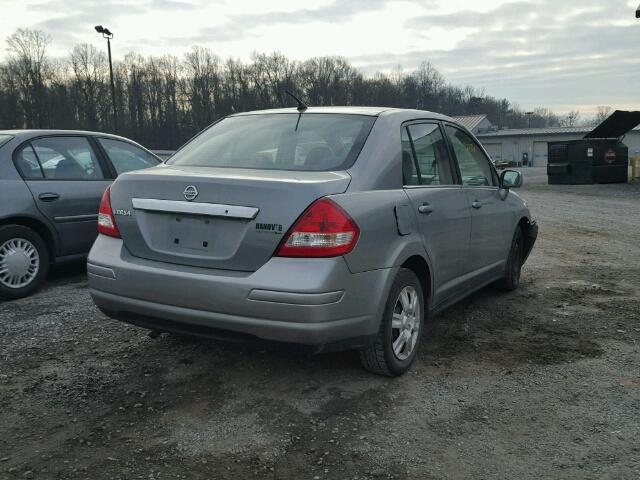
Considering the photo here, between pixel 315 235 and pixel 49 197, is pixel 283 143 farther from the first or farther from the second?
pixel 49 197

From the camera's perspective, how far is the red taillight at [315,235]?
3.13 m

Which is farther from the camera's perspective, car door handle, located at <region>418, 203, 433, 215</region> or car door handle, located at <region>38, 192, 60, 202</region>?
car door handle, located at <region>38, 192, 60, 202</region>

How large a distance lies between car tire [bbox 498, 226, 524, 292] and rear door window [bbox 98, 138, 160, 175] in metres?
3.94

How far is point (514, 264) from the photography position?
602 cm

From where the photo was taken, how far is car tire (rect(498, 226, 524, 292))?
5.84 m

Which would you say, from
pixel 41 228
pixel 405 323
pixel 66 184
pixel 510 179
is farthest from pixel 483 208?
pixel 41 228

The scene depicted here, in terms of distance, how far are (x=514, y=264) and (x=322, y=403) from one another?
3.28 metres

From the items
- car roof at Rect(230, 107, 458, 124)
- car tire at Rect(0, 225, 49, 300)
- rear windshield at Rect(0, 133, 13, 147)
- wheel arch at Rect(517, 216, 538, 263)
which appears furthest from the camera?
wheel arch at Rect(517, 216, 538, 263)

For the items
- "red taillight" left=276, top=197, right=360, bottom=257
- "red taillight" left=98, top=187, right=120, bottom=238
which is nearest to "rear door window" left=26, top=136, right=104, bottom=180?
"red taillight" left=98, top=187, right=120, bottom=238

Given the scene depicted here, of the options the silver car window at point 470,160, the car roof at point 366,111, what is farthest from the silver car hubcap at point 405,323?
the silver car window at point 470,160

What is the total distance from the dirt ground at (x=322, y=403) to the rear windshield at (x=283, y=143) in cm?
117

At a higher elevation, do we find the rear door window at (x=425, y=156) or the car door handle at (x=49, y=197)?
the rear door window at (x=425, y=156)

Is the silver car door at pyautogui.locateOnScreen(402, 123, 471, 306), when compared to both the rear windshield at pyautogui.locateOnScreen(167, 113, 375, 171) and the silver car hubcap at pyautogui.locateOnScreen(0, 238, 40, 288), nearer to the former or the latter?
the rear windshield at pyautogui.locateOnScreen(167, 113, 375, 171)

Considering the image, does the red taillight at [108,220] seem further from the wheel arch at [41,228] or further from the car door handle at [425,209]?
the wheel arch at [41,228]
